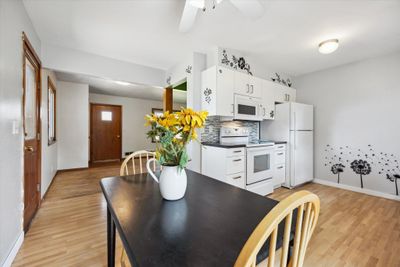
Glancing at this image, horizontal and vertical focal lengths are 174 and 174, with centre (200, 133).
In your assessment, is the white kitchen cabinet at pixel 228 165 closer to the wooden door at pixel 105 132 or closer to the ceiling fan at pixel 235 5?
the ceiling fan at pixel 235 5

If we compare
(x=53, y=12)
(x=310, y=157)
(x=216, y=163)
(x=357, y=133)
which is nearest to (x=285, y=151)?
(x=310, y=157)

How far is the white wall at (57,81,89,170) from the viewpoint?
14.4 feet

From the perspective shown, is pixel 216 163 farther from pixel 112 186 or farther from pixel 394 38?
pixel 394 38

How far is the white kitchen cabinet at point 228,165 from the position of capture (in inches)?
101

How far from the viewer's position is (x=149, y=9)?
1.89 m

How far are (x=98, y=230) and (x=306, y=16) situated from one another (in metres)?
3.38

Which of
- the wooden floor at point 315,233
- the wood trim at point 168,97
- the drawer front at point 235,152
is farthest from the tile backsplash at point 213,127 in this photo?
the wooden floor at point 315,233

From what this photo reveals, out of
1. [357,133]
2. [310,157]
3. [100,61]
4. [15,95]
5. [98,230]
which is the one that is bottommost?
[98,230]

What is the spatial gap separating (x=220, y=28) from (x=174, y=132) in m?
1.95

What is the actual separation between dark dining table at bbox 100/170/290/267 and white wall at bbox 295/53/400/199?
3462 millimetres

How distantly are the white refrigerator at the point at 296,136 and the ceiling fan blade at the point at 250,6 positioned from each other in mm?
2221

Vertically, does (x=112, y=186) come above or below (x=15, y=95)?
below

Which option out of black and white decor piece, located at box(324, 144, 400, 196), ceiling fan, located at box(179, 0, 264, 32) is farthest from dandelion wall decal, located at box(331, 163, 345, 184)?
ceiling fan, located at box(179, 0, 264, 32)

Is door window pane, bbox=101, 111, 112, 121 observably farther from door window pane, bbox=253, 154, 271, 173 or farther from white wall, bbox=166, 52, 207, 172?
door window pane, bbox=253, 154, 271, 173
